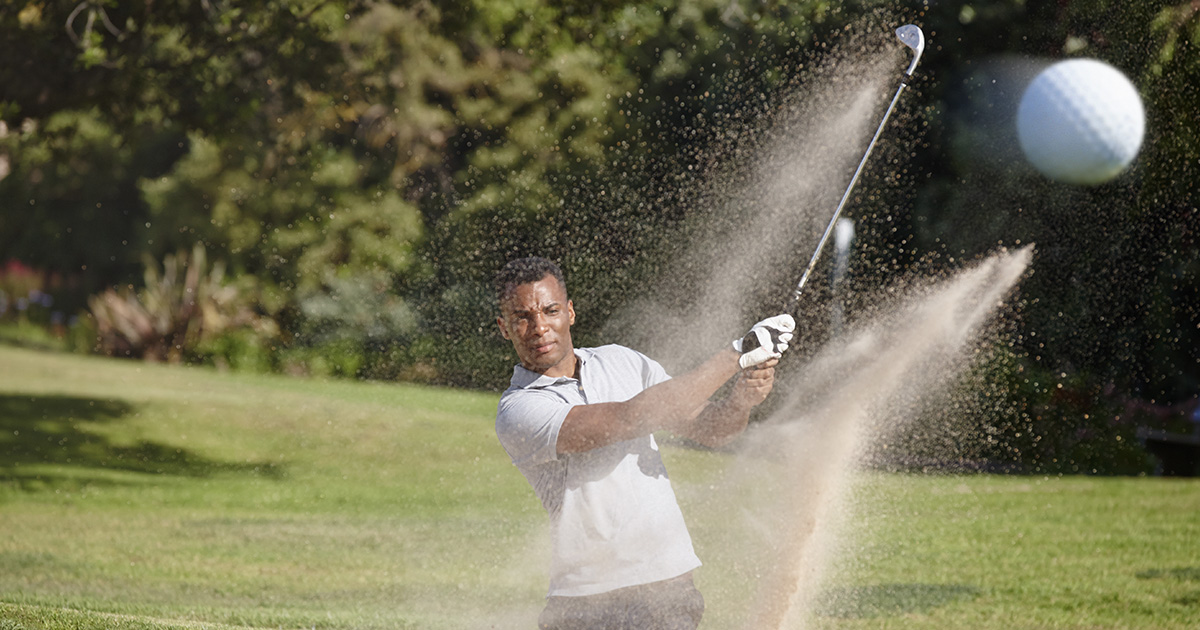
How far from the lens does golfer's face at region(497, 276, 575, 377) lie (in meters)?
3.54

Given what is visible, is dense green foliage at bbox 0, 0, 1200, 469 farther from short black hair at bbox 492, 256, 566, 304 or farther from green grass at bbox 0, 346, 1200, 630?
short black hair at bbox 492, 256, 566, 304

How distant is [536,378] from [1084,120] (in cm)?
792

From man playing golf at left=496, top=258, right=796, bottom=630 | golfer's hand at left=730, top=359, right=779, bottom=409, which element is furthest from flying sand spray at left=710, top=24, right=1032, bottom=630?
man playing golf at left=496, top=258, right=796, bottom=630

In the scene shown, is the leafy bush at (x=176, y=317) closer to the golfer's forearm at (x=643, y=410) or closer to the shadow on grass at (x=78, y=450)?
the shadow on grass at (x=78, y=450)

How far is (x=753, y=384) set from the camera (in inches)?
135

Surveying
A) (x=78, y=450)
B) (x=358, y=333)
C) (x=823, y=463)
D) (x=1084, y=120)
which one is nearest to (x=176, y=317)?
(x=358, y=333)

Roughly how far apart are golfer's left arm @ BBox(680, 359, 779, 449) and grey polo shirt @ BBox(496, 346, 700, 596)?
6.7 inches

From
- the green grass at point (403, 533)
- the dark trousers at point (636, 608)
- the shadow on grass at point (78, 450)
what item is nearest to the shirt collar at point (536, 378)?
the dark trousers at point (636, 608)

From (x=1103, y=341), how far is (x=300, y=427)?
794 cm

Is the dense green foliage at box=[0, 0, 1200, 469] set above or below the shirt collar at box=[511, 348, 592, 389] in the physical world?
below

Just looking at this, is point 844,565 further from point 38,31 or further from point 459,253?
point 459,253

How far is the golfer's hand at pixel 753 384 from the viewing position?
11.2ft

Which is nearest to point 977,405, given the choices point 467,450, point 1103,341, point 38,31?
point 1103,341

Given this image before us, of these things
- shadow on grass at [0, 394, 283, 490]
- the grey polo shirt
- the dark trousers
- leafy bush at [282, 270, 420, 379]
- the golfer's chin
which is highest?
the golfer's chin
